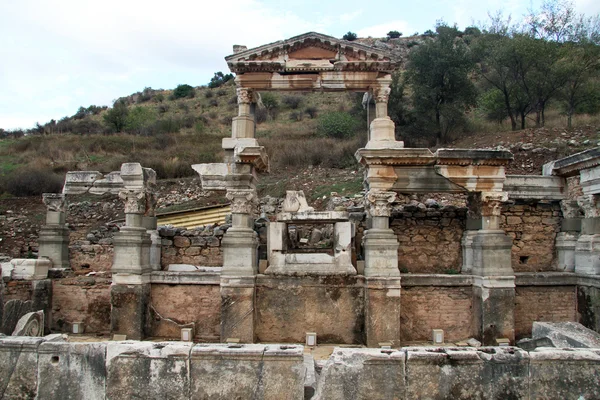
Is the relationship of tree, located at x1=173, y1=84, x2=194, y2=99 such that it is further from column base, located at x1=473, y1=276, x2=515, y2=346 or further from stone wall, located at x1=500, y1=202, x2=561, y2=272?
column base, located at x1=473, y1=276, x2=515, y2=346

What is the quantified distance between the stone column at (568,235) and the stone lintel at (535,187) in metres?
0.29

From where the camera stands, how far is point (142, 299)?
33.9ft

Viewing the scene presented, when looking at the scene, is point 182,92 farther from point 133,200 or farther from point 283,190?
point 133,200

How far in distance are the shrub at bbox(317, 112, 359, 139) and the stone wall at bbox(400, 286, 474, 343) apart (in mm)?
16941

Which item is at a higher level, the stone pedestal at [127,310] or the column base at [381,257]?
the column base at [381,257]

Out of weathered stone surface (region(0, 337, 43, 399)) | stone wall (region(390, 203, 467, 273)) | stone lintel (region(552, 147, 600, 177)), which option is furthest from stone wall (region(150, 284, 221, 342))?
stone lintel (region(552, 147, 600, 177))

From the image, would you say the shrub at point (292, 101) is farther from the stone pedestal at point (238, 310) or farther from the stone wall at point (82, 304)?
the stone pedestal at point (238, 310)

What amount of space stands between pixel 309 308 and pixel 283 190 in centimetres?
984

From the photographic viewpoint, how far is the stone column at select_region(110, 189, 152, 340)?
1025 centimetres

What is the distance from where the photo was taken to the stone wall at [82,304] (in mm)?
Result: 11305

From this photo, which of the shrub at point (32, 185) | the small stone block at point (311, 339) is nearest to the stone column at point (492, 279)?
the small stone block at point (311, 339)

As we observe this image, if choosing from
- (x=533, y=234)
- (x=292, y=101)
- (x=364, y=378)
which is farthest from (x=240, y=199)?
(x=292, y=101)

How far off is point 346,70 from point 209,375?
25.7 ft

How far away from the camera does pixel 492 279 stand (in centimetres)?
984
